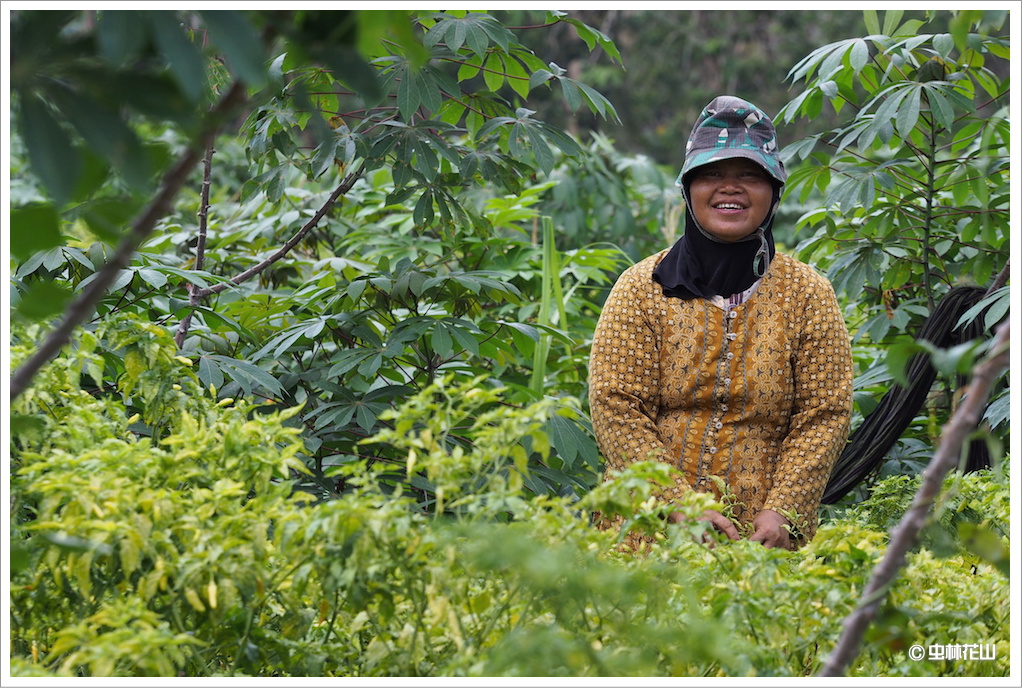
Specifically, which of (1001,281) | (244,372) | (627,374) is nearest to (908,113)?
(1001,281)

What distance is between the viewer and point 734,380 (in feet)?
6.42

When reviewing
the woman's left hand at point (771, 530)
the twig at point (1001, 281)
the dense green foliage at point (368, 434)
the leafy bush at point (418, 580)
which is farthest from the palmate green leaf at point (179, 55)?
the twig at point (1001, 281)

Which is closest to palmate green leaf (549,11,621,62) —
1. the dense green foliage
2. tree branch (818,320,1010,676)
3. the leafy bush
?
the dense green foliage

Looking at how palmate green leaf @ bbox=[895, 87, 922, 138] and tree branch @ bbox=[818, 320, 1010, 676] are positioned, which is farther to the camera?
palmate green leaf @ bbox=[895, 87, 922, 138]

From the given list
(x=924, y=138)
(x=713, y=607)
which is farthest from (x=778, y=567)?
(x=924, y=138)

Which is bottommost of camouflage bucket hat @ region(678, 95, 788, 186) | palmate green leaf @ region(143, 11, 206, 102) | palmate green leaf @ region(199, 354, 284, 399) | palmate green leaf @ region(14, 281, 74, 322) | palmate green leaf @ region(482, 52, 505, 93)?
palmate green leaf @ region(199, 354, 284, 399)

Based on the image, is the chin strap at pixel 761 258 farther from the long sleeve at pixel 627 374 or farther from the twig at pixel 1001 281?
the twig at pixel 1001 281

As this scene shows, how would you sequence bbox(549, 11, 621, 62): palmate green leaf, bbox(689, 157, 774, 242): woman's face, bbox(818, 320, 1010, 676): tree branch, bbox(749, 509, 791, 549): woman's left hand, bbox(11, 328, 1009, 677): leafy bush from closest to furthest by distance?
bbox(818, 320, 1010, 676): tree branch → bbox(11, 328, 1009, 677): leafy bush → bbox(749, 509, 791, 549): woman's left hand → bbox(689, 157, 774, 242): woman's face → bbox(549, 11, 621, 62): palmate green leaf

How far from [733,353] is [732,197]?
1.00 ft

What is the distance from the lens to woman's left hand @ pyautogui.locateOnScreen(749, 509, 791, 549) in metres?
1.85

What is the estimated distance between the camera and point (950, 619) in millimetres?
1167

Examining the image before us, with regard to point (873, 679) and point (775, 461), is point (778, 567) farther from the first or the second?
point (775, 461)

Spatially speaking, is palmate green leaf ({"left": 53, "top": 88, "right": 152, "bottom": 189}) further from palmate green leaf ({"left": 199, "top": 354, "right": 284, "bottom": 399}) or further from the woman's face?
the woman's face

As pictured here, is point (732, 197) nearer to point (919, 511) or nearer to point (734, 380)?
point (734, 380)
